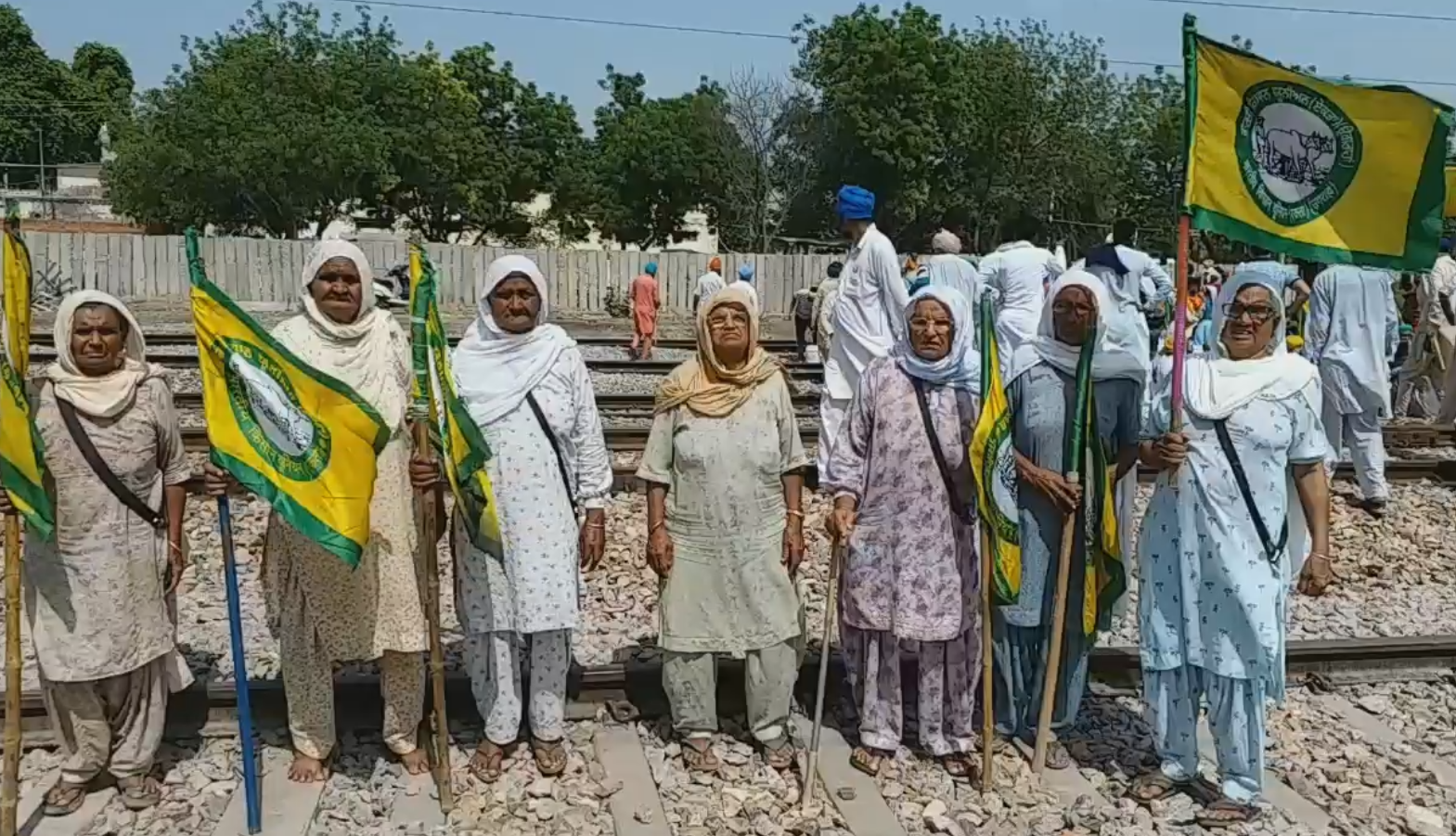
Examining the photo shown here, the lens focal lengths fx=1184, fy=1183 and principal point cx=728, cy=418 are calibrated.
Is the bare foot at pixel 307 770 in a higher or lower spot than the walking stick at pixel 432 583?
lower

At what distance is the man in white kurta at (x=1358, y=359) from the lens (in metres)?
8.52

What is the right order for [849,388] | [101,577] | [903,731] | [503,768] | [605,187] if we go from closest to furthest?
[101,577] < [503,768] < [903,731] < [849,388] < [605,187]

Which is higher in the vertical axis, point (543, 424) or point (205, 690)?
point (543, 424)

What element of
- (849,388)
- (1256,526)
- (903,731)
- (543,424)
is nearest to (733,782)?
(903,731)

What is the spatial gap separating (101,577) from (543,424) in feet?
5.05

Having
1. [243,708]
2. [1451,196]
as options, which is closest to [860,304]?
[243,708]

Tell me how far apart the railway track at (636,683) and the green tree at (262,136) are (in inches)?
1094

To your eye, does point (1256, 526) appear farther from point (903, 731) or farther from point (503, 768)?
point (503, 768)

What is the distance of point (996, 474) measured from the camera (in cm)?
420

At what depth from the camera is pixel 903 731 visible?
15.9ft

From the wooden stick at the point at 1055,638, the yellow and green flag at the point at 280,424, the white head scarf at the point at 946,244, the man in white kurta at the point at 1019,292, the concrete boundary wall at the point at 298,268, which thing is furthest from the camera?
the concrete boundary wall at the point at 298,268

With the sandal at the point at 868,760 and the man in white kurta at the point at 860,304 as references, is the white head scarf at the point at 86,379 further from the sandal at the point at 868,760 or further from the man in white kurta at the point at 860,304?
the man in white kurta at the point at 860,304

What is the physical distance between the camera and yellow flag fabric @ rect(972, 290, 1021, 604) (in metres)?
4.15

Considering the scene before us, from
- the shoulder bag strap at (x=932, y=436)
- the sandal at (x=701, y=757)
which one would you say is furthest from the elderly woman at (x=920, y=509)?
the sandal at (x=701, y=757)
